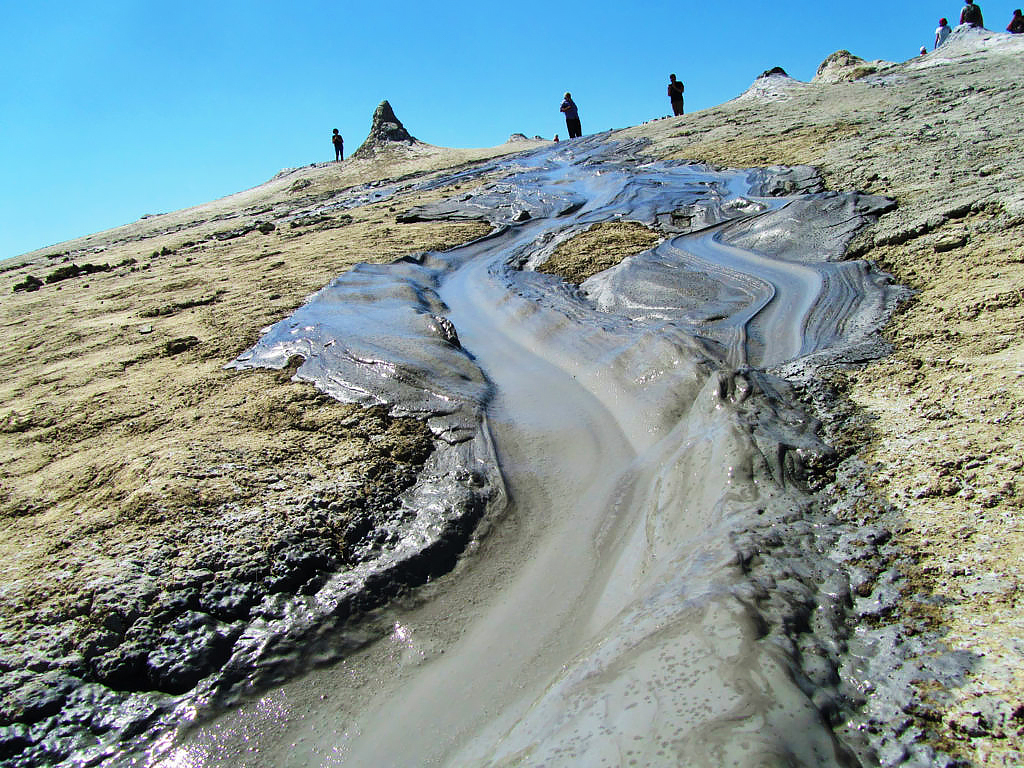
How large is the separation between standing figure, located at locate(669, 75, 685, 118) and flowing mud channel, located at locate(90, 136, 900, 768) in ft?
40.7

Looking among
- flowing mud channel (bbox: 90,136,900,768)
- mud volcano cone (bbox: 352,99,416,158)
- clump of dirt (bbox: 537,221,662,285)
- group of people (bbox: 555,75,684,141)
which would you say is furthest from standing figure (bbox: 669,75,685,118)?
flowing mud channel (bbox: 90,136,900,768)

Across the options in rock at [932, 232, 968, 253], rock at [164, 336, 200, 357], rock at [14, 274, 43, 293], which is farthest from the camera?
rock at [14, 274, 43, 293]

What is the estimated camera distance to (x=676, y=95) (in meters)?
14.9

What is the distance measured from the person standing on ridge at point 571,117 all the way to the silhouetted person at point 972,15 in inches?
348

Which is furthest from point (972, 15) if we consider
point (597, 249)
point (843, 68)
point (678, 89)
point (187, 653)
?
point (187, 653)

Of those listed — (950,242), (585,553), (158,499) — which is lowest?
(585,553)

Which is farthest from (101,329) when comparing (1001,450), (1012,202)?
(1012,202)

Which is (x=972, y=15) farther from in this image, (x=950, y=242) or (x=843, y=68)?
(x=950, y=242)

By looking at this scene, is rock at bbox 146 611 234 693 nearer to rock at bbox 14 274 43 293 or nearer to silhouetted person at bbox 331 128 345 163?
rock at bbox 14 274 43 293

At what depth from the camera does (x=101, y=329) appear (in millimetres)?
4496

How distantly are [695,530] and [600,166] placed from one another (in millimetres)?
9209

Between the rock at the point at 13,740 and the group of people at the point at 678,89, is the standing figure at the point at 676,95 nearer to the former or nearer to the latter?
the group of people at the point at 678,89

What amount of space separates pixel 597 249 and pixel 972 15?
1324cm

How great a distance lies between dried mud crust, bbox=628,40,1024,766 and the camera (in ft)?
3.62
